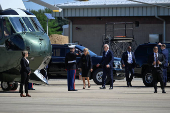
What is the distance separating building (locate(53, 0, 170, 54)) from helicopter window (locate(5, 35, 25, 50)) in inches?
923

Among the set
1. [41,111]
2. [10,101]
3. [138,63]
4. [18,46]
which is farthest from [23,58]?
[138,63]

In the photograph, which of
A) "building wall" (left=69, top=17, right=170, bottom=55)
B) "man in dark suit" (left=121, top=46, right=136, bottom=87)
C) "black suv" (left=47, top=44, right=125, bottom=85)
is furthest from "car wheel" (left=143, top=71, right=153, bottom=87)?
"building wall" (left=69, top=17, right=170, bottom=55)

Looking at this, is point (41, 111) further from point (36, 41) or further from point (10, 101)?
point (36, 41)

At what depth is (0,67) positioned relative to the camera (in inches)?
697

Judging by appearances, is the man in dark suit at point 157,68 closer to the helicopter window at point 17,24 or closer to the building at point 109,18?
the helicopter window at point 17,24

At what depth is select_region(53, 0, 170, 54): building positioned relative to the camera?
39.9m

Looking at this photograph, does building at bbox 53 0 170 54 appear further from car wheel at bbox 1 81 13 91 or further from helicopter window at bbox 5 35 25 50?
helicopter window at bbox 5 35 25 50

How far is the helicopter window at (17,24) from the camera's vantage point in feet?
57.8

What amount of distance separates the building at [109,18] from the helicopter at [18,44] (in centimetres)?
2247

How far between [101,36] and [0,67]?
79.3 feet

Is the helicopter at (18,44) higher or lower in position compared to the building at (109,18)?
lower

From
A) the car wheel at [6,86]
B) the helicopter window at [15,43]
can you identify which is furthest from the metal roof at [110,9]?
the helicopter window at [15,43]

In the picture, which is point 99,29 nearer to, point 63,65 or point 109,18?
point 109,18

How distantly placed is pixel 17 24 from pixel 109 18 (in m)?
23.9
